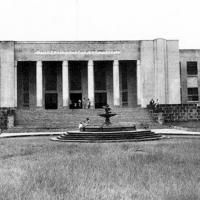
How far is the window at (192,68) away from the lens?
5131 cm

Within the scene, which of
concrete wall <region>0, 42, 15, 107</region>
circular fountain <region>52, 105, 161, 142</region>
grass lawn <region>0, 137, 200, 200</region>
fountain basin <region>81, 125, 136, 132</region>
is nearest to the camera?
grass lawn <region>0, 137, 200, 200</region>

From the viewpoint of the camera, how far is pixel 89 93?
44500 mm

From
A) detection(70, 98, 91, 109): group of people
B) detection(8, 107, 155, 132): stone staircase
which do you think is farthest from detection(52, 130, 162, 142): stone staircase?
detection(70, 98, 91, 109): group of people

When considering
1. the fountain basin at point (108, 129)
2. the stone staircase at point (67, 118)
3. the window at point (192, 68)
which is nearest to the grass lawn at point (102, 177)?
the fountain basin at point (108, 129)

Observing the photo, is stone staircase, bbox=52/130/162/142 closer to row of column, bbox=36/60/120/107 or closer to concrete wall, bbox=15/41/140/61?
row of column, bbox=36/60/120/107

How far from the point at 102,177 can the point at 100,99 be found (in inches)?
1579

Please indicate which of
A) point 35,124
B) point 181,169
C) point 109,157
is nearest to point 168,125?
point 35,124

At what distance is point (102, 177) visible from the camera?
29.1 ft

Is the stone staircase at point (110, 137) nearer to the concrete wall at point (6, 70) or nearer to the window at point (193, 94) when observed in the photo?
the concrete wall at point (6, 70)

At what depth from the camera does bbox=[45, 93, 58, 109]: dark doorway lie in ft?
158

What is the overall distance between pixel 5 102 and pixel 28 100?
4.36m

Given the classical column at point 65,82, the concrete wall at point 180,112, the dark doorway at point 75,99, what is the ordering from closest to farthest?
the concrete wall at point 180,112
the classical column at point 65,82
the dark doorway at point 75,99

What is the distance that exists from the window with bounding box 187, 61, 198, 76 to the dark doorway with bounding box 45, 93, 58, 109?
15.8 m

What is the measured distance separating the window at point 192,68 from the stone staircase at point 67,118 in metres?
14.7
